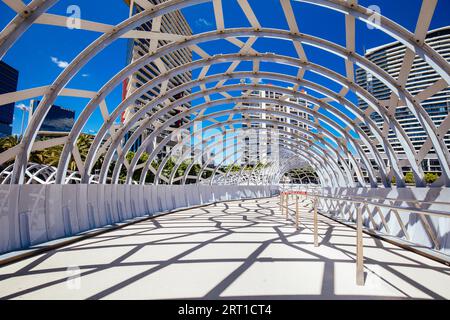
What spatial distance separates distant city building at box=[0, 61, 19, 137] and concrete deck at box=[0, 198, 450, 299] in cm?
11067

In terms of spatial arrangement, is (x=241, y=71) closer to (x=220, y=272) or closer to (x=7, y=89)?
(x=220, y=272)

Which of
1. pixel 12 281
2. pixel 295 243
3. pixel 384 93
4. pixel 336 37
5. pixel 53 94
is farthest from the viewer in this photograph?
pixel 384 93

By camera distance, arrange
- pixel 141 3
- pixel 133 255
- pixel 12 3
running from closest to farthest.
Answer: pixel 133 255
pixel 12 3
pixel 141 3

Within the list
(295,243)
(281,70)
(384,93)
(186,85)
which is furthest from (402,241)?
(384,93)

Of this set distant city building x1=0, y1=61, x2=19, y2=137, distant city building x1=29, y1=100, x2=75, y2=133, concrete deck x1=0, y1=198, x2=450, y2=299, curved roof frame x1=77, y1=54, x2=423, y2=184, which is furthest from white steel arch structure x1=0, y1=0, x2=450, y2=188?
distant city building x1=29, y1=100, x2=75, y2=133

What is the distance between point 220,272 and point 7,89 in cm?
14581

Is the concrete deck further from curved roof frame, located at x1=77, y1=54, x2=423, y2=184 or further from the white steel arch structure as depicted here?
curved roof frame, located at x1=77, y1=54, x2=423, y2=184

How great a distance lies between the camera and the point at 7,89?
110875mm

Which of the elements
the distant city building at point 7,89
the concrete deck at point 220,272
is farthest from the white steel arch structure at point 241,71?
the distant city building at point 7,89

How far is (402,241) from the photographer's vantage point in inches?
297

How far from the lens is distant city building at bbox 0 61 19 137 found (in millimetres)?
92475
